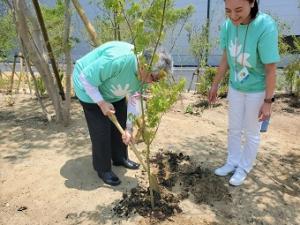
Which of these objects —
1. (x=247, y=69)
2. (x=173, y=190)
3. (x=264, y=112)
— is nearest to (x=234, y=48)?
(x=247, y=69)

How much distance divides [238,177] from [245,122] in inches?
20.6

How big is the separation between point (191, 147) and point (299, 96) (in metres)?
3.48

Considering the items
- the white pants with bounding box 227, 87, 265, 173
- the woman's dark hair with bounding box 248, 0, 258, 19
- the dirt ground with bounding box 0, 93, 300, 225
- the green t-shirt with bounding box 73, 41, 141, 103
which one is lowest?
the dirt ground with bounding box 0, 93, 300, 225

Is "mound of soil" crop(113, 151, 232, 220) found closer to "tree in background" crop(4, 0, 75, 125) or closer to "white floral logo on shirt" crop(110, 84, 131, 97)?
"white floral logo on shirt" crop(110, 84, 131, 97)

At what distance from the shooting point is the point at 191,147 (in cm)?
443

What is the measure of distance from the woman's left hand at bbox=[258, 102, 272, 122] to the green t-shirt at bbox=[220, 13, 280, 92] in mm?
142

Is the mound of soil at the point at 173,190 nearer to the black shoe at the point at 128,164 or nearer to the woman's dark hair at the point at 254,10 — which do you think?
the black shoe at the point at 128,164

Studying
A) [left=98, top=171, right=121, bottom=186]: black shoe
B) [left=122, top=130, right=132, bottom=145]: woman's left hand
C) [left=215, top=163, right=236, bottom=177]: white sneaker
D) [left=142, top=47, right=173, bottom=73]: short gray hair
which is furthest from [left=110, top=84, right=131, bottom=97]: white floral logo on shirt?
[left=215, top=163, right=236, bottom=177]: white sneaker

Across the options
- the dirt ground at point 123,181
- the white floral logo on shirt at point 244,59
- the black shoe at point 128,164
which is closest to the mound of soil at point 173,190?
the dirt ground at point 123,181

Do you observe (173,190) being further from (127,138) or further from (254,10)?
(254,10)

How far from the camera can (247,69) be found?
3.17m

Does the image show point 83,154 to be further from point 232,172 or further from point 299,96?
point 299,96

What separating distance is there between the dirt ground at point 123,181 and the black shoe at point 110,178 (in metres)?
0.05

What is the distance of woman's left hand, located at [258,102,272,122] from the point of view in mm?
3129
